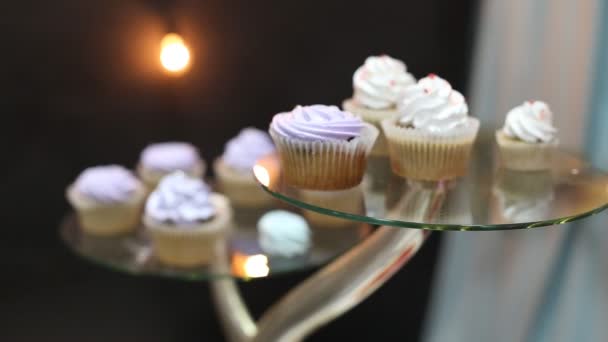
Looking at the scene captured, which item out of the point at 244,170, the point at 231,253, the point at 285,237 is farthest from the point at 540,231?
the point at 244,170

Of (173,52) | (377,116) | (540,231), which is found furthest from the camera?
(173,52)

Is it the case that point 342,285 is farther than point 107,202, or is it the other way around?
point 107,202

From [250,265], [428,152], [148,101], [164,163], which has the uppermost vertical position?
[428,152]

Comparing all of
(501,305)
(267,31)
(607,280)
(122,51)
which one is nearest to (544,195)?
(607,280)

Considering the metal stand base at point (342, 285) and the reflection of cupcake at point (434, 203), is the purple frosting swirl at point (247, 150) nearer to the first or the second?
the metal stand base at point (342, 285)

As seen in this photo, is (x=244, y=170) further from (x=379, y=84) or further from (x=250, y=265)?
(x=379, y=84)

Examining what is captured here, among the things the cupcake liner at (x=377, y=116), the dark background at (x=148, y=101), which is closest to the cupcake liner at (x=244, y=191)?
the dark background at (x=148, y=101)

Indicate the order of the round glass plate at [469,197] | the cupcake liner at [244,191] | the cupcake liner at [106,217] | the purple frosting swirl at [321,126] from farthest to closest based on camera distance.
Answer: the cupcake liner at [244,191]
the cupcake liner at [106,217]
the purple frosting swirl at [321,126]
the round glass plate at [469,197]
